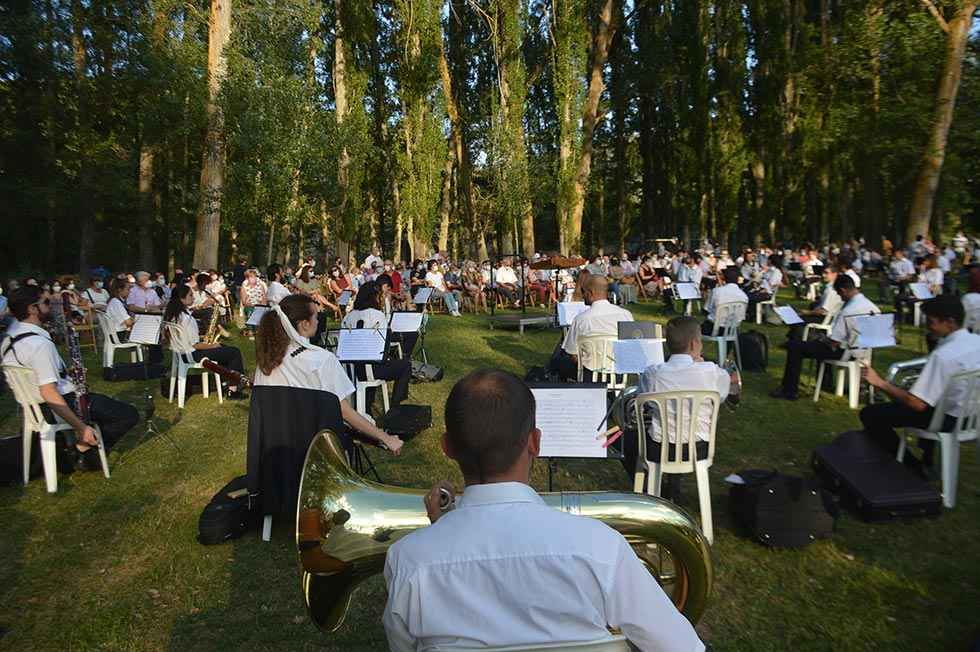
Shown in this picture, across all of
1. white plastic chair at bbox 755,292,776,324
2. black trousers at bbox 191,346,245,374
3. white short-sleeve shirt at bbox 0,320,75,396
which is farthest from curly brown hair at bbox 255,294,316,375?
Answer: white plastic chair at bbox 755,292,776,324

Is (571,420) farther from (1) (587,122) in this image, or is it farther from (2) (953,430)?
(1) (587,122)

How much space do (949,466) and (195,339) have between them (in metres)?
7.92

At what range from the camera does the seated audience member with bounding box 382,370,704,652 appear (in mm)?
1268

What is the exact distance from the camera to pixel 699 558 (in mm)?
2107

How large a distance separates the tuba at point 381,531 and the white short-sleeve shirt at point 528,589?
2.46 feet

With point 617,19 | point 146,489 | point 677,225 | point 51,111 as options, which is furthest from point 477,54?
point 146,489

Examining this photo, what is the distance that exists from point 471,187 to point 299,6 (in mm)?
16644

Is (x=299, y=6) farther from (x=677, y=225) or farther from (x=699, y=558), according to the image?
(x=677, y=225)

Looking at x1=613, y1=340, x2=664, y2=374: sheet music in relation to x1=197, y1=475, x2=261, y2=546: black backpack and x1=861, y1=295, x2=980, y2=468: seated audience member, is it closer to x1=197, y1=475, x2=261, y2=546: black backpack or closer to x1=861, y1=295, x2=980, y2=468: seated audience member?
x1=861, y1=295, x2=980, y2=468: seated audience member

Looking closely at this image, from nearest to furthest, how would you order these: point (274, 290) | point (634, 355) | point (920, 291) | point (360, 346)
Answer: point (634, 355) → point (360, 346) → point (274, 290) → point (920, 291)

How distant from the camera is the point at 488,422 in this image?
1496 millimetres

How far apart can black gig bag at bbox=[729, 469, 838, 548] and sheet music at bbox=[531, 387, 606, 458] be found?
4.47 feet

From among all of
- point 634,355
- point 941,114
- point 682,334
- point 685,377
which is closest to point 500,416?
point 685,377

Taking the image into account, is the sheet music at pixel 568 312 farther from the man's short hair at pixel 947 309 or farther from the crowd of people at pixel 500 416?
the man's short hair at pixel 947 309
